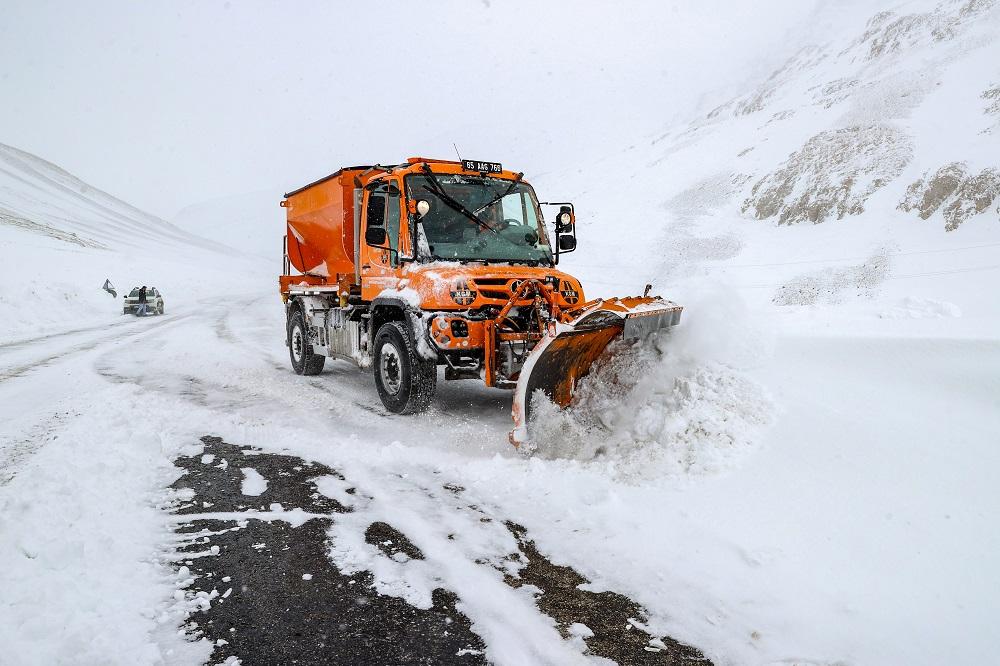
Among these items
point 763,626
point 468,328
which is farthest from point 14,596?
point 468,328

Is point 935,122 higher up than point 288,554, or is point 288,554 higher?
point 935,122

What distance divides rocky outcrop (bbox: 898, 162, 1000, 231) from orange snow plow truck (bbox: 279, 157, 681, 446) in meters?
18.8

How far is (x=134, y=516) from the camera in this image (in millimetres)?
3756

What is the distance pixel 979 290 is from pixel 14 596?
1854cm

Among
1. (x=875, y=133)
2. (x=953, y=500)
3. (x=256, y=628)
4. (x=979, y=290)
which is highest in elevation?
(x=875, y=133)

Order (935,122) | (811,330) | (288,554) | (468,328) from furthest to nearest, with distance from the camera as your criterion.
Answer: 1. (935,122)
2. (811,330)
3. (468,328)
4. (288,554)

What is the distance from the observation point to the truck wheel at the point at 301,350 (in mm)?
9641

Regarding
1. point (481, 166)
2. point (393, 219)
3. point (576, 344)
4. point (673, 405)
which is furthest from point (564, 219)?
point (673, 405)

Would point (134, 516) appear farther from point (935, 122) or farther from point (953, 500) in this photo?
point (935, 122)

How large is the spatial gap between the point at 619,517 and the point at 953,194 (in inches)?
891

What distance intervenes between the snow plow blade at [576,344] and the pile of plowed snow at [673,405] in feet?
0.43

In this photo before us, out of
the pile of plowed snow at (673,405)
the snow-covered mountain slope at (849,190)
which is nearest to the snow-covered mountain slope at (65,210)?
the snow-covered mountain slope at (849,190)

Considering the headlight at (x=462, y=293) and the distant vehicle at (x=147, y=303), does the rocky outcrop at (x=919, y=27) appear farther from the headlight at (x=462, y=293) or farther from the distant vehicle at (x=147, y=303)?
the distant vehicle at (x=147, y=303)

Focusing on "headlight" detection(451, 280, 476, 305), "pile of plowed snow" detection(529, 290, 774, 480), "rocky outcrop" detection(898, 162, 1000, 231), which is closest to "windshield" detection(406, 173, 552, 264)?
"headlight" detection(451, 280, 476, 305)
